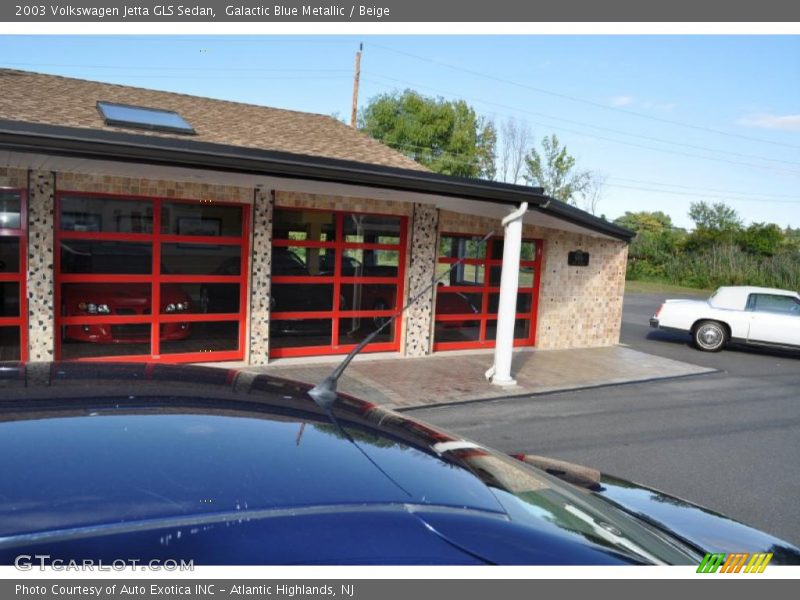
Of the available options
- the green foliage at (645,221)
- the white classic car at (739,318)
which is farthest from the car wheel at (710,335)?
the green foliage at (645,221)

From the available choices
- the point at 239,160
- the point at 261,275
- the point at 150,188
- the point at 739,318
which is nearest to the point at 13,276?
the point at 150,188

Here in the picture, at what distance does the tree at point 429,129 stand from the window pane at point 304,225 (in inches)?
1214

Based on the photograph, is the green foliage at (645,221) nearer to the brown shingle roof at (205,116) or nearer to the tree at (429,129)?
the tree at (429,129)

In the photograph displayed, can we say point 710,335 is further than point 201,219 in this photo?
Yes

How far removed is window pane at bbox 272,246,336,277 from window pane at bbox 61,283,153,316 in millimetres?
2056

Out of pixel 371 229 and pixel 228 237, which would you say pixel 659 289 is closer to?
pixel 371 229

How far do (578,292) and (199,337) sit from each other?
827cm

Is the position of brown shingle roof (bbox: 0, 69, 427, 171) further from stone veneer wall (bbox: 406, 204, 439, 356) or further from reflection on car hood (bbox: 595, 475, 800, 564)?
reflection on car hood (bbox: 595, 475, 800, 564)

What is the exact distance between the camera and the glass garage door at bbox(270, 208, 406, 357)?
10914 millimetres

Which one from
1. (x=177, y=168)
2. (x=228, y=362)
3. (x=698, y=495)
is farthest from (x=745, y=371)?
(x=177, y=168)

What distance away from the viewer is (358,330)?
39.4 ft

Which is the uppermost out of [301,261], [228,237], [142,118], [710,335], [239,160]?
[142,118]

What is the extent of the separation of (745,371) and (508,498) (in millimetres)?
12581

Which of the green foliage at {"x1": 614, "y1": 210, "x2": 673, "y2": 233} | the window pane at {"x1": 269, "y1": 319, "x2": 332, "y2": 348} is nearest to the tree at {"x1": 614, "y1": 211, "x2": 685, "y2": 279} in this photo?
the green foliage at {"x1": 614, "y1": 210, "x2": 673, "y2": 233}
